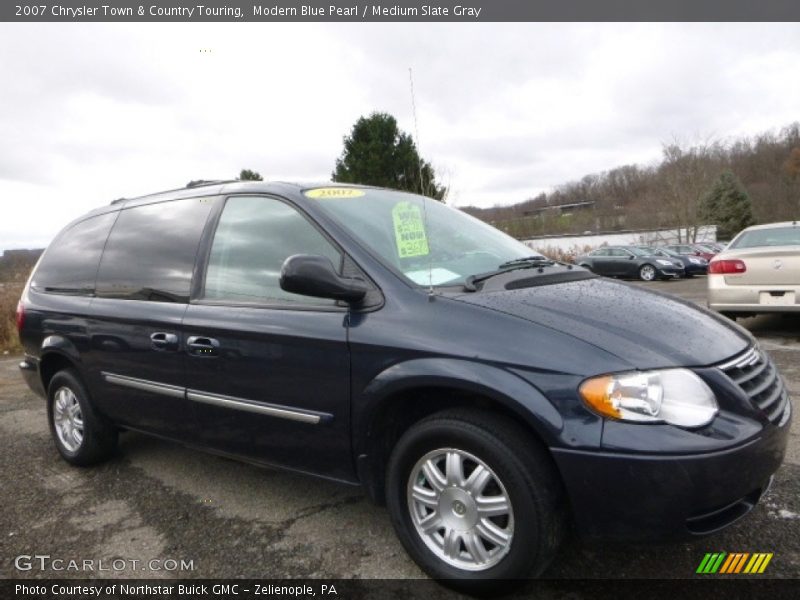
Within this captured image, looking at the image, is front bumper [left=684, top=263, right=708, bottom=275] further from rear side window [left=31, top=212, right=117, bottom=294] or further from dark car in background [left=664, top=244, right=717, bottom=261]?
rear side window [left=31, top=212, right=117, bottom=294]

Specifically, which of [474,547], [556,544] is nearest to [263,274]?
[474,547]

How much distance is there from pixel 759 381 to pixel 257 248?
7.40 feet

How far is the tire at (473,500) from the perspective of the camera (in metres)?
1.99

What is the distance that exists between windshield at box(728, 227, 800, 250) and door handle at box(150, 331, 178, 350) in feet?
22.2

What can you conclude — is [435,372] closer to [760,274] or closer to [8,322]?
[760,274]

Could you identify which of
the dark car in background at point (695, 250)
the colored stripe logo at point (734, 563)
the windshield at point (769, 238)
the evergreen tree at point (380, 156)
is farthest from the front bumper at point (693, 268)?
the colored stripe logo at point (734, 563)

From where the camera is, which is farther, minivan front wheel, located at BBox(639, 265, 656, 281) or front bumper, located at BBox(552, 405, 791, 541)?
minivan front wheel, located at BBox(639, 265, 656, 281)

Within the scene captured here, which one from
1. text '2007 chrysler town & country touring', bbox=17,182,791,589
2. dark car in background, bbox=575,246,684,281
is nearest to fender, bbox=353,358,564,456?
text '2007 chrysler town & country touring', bbox=17,182,791,589

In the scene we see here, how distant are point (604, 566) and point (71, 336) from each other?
331 cm

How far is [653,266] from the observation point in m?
21.0

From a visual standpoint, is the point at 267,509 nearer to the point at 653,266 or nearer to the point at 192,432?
the point at 192,432

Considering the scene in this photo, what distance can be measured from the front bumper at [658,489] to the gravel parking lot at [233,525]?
0.60ft

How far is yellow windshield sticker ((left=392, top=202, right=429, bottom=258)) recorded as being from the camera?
2.60 m

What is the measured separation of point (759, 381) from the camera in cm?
220
